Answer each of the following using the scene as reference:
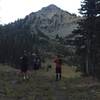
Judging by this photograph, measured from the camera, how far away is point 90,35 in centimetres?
4550

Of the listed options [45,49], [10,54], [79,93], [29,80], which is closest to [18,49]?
[10,54]

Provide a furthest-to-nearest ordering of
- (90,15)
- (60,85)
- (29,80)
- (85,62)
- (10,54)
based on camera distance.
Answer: (10,54)
(85,62)
(90,15)
(29,80)
(60,85)

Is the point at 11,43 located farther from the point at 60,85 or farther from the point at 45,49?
the point at 60,85

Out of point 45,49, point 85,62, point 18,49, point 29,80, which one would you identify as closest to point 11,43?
point 18,49

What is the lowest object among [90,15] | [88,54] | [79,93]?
[79,93]

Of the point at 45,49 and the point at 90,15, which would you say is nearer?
the point at 90,15

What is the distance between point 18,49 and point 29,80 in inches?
3287

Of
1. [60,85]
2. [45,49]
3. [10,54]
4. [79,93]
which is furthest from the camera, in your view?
[45,49]

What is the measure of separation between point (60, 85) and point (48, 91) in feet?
10.8

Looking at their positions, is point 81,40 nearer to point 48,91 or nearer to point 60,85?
point 60,85

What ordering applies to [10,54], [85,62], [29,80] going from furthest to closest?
1. [10,54]
2. [85,62]
3. [29,80]

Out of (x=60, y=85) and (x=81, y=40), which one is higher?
(x=81, y=40)

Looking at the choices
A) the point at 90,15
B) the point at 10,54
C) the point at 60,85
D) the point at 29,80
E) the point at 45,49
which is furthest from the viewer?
the point at 45,49

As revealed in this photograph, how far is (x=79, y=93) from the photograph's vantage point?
71.3 feet
